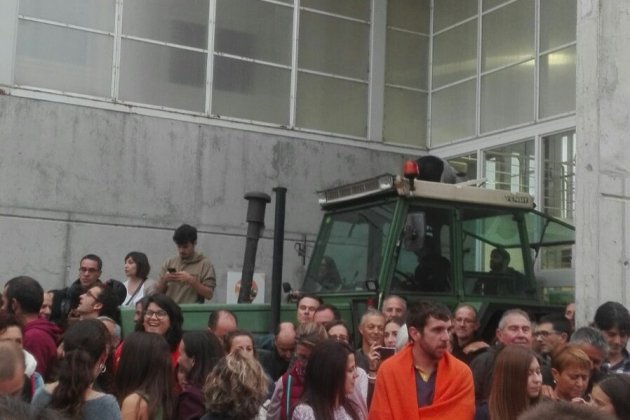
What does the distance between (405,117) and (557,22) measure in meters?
2.90

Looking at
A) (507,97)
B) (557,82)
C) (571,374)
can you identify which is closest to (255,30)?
(507,97)

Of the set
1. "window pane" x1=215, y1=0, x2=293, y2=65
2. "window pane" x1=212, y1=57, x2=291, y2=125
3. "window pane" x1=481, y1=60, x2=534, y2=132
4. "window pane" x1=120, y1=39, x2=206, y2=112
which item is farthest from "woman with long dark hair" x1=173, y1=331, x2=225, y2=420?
"window pane" x1=481, y1=60, x2=534, y2=132

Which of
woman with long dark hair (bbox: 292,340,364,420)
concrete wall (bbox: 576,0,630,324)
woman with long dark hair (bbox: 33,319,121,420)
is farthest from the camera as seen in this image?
concrete wall (bbox: 576,0,630,324)

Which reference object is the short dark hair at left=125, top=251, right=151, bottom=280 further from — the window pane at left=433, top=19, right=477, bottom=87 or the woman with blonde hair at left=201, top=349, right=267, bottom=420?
the window pane at left=433, top=19, right=477, bottom=87

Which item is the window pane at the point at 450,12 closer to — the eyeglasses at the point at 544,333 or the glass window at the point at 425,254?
the glass window at the point at 425,254

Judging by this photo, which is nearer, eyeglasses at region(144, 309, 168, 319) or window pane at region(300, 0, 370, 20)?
eyeglasses at region(144, 309, 168, 319)

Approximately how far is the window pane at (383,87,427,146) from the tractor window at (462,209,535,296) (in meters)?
6.06

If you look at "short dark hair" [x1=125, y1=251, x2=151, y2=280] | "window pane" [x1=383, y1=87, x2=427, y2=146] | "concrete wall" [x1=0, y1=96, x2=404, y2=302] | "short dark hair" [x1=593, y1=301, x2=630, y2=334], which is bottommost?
"short dark hair" [x1=593, y1=301, x2=630, y2=334]

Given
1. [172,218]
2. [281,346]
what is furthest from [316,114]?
[281,346]

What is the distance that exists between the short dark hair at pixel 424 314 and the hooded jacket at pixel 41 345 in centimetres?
214

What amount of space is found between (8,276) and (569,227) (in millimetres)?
6899

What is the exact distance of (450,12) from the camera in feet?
52.9

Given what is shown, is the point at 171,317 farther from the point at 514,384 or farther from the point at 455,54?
the point at 455,54

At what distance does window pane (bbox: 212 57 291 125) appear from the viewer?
46.4 feet
